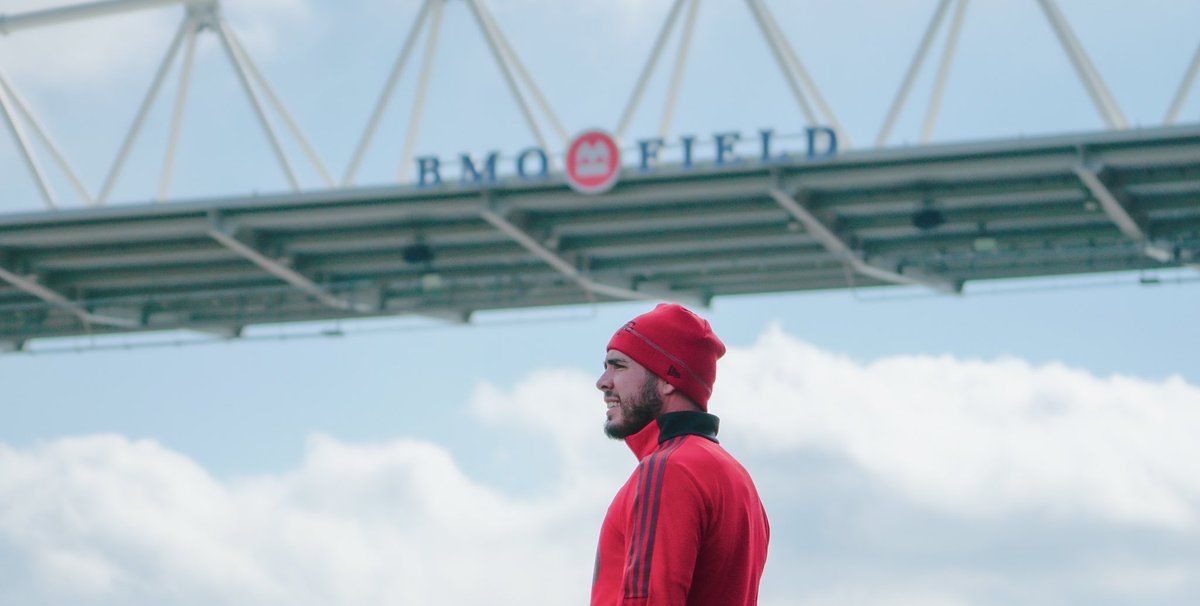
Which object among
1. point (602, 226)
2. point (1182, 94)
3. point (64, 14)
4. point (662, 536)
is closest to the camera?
point (662, 536)

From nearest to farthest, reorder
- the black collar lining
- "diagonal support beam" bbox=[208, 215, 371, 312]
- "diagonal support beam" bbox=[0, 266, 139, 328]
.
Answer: the black collar lining < "diagonal support beam" bbox=[208, 215, 371, 312] < "diagonal support beam" bbox=[0, 266, 139, 328]

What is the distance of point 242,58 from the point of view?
3322 centimetres

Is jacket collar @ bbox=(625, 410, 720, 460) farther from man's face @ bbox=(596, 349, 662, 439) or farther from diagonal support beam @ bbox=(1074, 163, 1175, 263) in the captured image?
diagonal support beam @ bbox=(1074, 163, 1175, 263)

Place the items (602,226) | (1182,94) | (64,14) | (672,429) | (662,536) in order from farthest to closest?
1. (64,14)
2. (602,226)
3. (1182,94)
4. (672,429)
5. (662,536)

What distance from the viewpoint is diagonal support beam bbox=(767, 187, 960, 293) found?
31.4m

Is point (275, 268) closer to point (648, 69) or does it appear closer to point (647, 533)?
point (648, 69)

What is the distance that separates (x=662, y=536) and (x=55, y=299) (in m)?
37.8

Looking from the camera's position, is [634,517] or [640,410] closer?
[634,517]

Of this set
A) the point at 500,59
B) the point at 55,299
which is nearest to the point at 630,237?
the point at 500,59

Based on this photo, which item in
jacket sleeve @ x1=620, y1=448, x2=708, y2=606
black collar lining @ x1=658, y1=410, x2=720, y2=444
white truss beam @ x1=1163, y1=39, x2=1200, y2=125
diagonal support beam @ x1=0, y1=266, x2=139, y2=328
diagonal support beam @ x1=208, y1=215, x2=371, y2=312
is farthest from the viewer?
diagonal support beam @ x1=0, y1=266, x2=139, y2=328

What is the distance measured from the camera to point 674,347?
14.3ft

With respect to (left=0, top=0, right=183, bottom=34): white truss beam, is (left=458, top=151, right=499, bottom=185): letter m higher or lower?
lower

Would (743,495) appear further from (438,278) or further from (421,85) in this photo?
(438,278)

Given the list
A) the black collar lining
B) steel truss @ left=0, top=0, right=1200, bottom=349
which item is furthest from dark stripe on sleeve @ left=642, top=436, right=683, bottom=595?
steel truss @ left=0, top=0, right=1200, bottom=349
